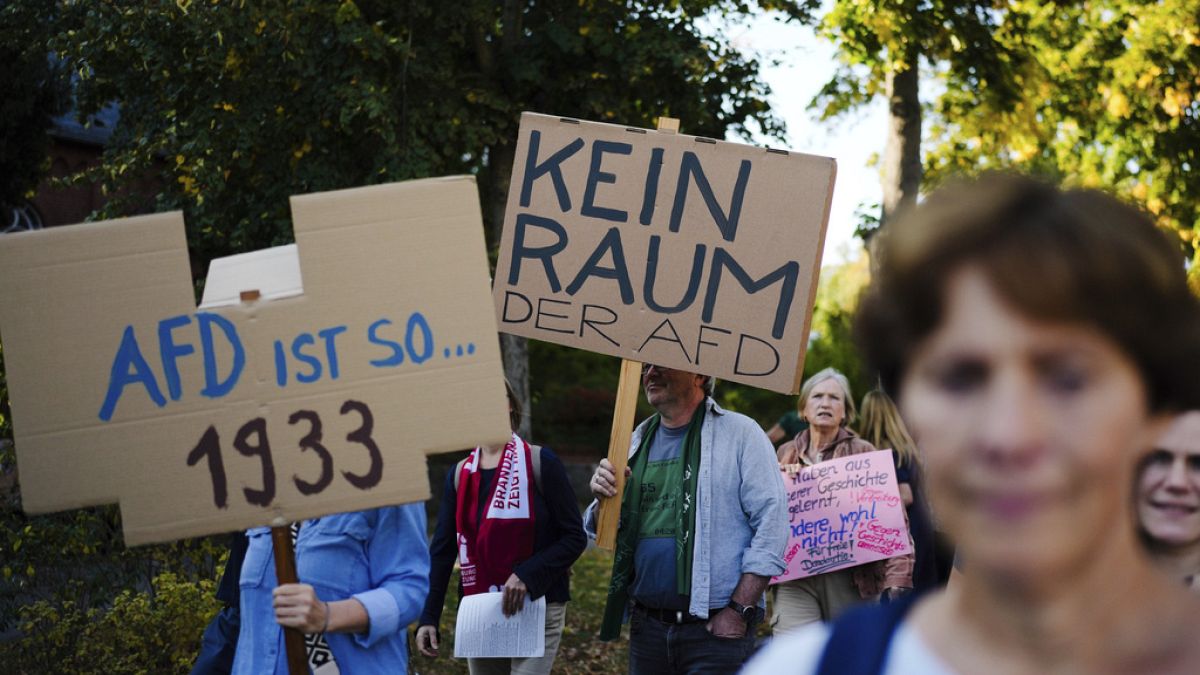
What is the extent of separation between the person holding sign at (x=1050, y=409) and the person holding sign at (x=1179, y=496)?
67cm

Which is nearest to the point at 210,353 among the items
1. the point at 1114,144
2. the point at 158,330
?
the point at 158,330

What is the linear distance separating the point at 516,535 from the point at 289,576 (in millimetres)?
1914

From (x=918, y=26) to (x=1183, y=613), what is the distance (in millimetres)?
12707

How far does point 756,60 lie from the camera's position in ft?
48.5

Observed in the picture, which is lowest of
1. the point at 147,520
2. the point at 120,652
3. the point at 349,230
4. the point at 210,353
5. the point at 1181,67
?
the point at 120,652

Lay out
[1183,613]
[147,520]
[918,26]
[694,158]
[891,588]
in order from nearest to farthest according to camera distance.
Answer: [1183,613] < [147,520] < [694,158] < [891,588] < [918,26]

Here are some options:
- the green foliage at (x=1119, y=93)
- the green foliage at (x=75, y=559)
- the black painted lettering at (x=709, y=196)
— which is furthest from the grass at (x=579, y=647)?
the green foliage at (x=1119, y=93)

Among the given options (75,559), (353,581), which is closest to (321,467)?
(353,581)

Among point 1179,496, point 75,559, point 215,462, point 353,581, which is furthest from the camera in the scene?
point 75,559

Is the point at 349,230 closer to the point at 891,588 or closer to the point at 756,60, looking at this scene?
the point at 891,588

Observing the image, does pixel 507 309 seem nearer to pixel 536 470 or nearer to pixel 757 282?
pixel 536 470

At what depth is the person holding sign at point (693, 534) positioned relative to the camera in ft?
15.6

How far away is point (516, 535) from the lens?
16.4 feet

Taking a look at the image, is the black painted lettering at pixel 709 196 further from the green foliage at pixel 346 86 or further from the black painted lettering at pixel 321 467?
the green foliage at pixel 346 86
